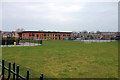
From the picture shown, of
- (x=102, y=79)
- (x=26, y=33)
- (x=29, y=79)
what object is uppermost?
(x=26, y=33)

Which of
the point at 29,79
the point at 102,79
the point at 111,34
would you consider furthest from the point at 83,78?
the point at 111,34

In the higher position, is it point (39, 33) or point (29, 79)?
point (39, 33)

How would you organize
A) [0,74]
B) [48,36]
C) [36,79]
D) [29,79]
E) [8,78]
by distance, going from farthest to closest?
[48,36] → [0,74] → [8,78] → [29,79] → [36,79]

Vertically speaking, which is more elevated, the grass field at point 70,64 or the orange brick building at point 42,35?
the orange brick building at point 42,35

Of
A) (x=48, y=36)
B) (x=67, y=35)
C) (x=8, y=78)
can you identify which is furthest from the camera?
(x=67, y=35)

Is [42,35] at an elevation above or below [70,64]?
above

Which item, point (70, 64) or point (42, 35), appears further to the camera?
point (42, 35)

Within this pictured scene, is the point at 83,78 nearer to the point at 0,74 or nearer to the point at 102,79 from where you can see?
the point at 102,79

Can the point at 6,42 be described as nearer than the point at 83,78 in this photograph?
No

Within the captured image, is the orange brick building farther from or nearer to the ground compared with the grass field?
farther from the ground

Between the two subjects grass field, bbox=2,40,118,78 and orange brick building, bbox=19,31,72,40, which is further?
orange brick building, bbox=19,31,72,40

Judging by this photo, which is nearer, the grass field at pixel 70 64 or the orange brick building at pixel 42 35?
the grass field at pixel 70 64

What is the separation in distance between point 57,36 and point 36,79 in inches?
3435

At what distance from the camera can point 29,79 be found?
14.3 feet
